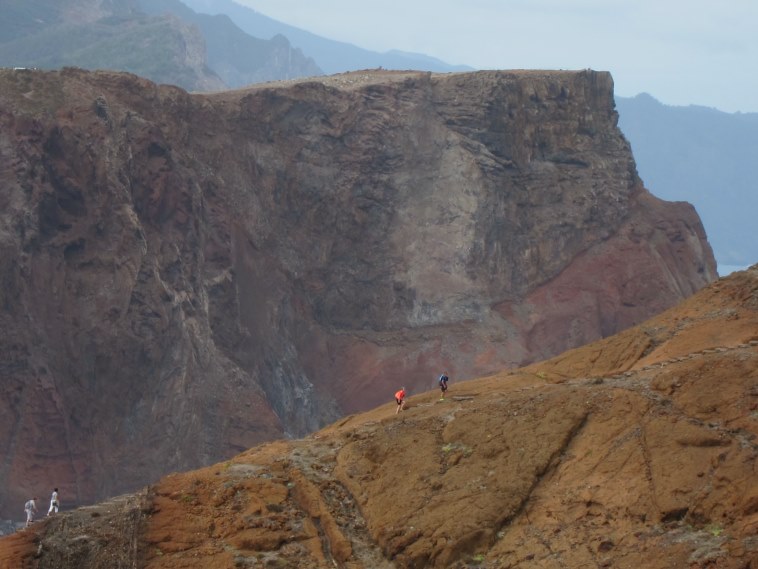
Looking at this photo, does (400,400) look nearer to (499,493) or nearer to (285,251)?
(499,493)

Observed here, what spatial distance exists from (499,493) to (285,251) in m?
46.9

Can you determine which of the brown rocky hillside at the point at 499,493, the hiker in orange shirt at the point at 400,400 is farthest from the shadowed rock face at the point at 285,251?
the brown rocky hillside at the point at 499,493

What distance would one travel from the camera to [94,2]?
169 m

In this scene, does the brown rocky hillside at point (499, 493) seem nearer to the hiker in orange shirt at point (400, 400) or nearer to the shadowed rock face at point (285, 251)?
the hiker in orange shirt at point (400, 400)

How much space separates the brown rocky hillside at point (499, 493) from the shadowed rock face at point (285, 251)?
93.1ft

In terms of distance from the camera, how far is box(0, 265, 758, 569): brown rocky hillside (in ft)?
78.0

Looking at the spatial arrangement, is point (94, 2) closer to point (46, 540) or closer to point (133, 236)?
point (133, 236)

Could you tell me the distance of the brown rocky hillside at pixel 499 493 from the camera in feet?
78.0

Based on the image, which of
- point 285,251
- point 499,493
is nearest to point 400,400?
point 499,493

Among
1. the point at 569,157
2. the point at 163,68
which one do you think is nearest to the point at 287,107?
the point at 569,157

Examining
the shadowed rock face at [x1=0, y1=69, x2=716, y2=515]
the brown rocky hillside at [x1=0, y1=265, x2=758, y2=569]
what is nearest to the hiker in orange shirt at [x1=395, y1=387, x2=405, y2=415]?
the brown rocky hillside at [x1=0, y1=265, x2=758, y2=569]

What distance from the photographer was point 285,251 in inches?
2825

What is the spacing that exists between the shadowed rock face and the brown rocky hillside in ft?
93.1

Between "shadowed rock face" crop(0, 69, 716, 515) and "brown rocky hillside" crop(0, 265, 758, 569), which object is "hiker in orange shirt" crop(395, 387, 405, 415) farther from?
"shadowed rock face" crop(0, 69, 716, 515)
